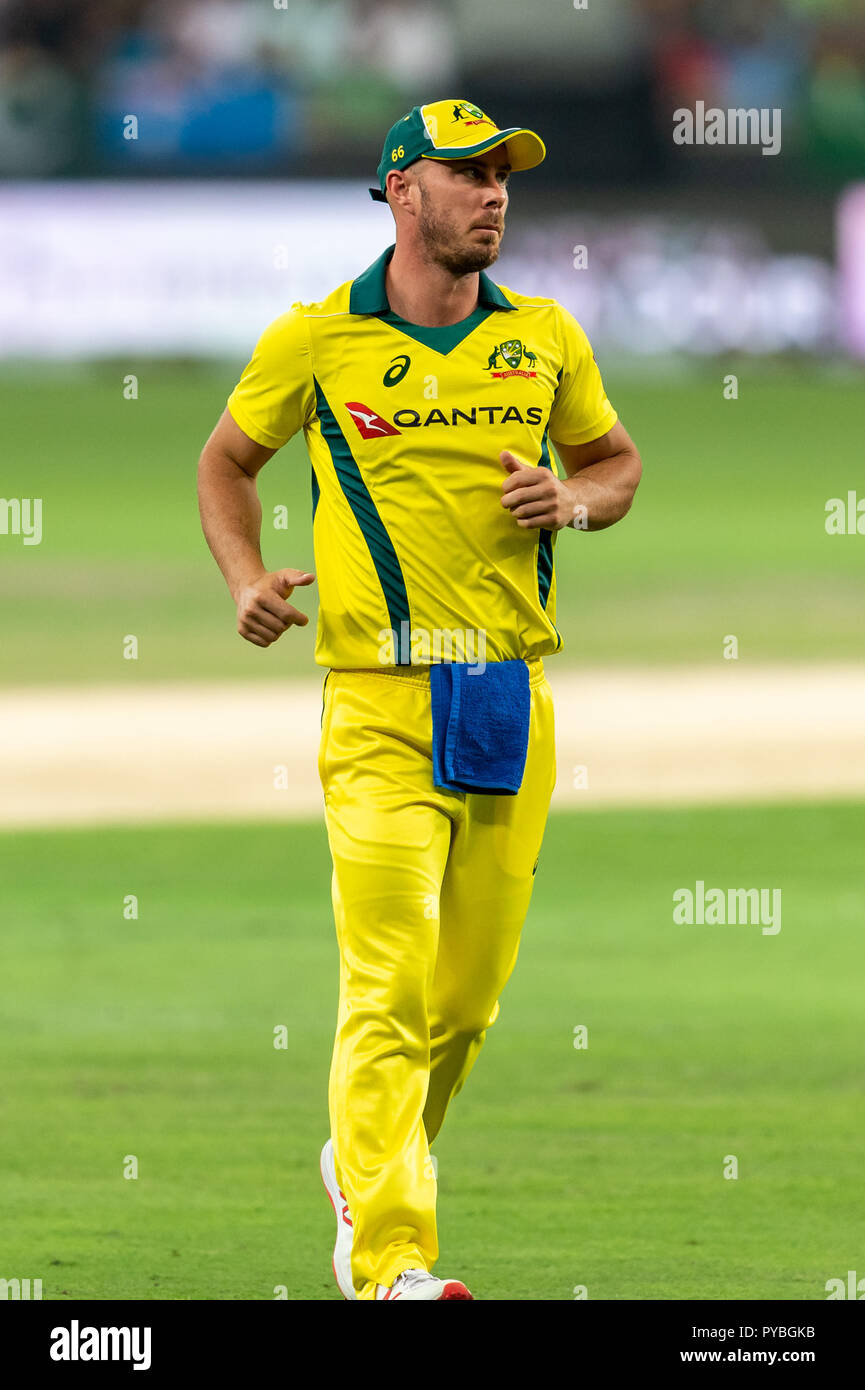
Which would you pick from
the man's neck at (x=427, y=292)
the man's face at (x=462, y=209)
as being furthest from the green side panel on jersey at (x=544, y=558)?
the man's face at (x=462, y=209)

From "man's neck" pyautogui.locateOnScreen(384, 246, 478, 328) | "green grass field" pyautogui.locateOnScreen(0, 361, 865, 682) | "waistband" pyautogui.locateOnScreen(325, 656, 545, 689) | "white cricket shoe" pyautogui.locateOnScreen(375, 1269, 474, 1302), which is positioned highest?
"green grass field" pyautogui.locateOnScreen(0, 361, 865, 682)

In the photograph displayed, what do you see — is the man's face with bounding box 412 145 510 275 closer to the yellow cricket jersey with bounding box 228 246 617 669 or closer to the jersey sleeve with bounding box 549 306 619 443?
the yellow cricket jersey with bounding box 228 246 617 669

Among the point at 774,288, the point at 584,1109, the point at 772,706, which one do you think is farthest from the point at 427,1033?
the point at 774,288

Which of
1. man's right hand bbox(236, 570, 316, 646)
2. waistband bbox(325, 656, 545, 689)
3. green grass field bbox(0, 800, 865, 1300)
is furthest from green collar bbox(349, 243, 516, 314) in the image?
green grass field bbox(0, 800, 865, 1300)

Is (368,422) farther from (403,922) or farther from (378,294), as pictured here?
(403,922)

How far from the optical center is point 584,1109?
755 centimetres

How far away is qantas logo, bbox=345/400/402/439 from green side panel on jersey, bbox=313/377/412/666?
0.06 meters

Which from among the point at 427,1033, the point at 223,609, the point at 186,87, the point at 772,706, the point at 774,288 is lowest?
the point at 427,1033

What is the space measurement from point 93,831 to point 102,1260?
7.09 m

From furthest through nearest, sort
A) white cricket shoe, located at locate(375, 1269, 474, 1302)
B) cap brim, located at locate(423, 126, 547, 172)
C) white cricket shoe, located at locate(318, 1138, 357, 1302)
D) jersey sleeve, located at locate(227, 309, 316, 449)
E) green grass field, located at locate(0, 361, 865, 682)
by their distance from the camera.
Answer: green grass field, located at locate(0, 361, 865, 682)
jersey sleeve, located at locate(227, 309, 316, 449)
cap brim, located at locate(423, 126, 547, 172)
white cricket shoe, located at locate(318, 1138, 357, 1302)
white cricket shoe, located at locate(375, 1269, 474, 1302)

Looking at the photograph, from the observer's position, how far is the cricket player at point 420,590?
217 inches

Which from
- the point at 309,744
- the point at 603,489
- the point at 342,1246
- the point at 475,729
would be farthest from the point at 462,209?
the point at 309,744

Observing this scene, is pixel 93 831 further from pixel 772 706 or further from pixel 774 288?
pixel 774 288

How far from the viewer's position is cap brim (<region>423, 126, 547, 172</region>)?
18.4 feet
